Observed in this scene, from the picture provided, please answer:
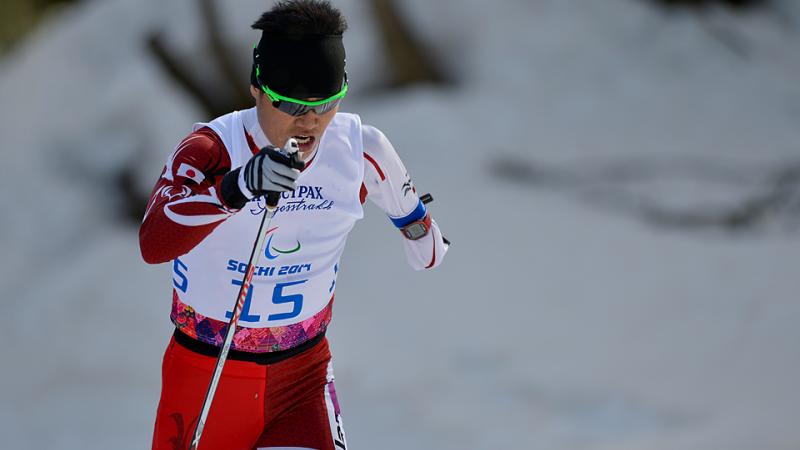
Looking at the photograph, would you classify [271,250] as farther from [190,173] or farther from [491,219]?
[491,219]

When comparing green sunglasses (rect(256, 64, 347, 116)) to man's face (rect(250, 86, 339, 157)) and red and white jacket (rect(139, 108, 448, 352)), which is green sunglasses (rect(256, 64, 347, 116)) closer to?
man's face (rect(250, 86, 339, 157))

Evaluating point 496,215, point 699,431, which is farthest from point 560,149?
point 699,431

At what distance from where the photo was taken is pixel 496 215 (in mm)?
8336

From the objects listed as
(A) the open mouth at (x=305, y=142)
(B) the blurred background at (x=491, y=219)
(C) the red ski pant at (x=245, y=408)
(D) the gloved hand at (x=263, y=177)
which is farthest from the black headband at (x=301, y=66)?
(B) the blurred background at (x=491, y=219)

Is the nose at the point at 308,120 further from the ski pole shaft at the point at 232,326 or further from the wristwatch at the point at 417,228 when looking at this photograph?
the wristwatch at the point at 417,228

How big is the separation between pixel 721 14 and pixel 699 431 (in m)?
5.41

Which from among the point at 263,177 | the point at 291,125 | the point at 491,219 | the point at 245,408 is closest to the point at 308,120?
the point at 291,125

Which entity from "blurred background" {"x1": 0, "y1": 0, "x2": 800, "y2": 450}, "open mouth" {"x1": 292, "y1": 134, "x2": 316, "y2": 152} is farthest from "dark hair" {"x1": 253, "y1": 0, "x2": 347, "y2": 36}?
"blurred background" {"x1": 0, "y1": 0, "x2": 800, "y2": 450}

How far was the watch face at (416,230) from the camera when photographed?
3.29 meters

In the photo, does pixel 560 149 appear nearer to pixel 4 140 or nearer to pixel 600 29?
pixel 600 29

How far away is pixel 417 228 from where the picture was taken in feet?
10.8

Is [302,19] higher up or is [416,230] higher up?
[302,19]

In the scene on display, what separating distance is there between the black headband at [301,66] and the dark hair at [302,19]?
17 millimetres

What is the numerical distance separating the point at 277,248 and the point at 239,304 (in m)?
0.20
